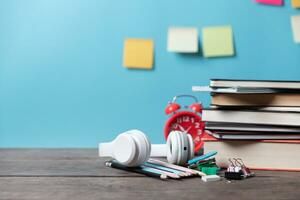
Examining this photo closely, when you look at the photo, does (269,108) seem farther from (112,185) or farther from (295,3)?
(295,3)

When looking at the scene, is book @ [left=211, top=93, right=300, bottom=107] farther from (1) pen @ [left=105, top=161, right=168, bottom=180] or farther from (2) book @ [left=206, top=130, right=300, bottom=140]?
(1) pen @ [left=105, top=161, right=168, bottom=180]

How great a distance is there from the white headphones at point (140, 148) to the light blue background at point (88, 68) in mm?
415

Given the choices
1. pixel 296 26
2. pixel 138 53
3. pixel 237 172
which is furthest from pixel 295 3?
pixel 237 172

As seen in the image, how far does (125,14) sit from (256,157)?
64 cm

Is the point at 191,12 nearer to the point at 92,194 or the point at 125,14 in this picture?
the point at 125,14

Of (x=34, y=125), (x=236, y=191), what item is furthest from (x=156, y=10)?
(x=236, y=191)

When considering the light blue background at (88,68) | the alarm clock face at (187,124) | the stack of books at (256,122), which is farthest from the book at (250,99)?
→ the light blue background at (88,68)

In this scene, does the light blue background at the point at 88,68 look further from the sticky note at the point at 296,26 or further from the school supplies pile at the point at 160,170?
the school supplies pile at the point at 160,170

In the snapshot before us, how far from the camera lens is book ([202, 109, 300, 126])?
0.91 m

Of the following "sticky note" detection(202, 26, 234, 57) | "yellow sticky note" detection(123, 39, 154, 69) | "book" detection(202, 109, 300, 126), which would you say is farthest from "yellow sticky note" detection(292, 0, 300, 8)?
"book" detection(202, 109, 300, 126)

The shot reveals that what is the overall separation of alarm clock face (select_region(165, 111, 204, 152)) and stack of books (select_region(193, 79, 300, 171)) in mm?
185

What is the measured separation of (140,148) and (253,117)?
0.25 meters

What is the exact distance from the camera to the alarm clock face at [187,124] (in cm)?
115

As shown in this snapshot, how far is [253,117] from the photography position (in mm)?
932
